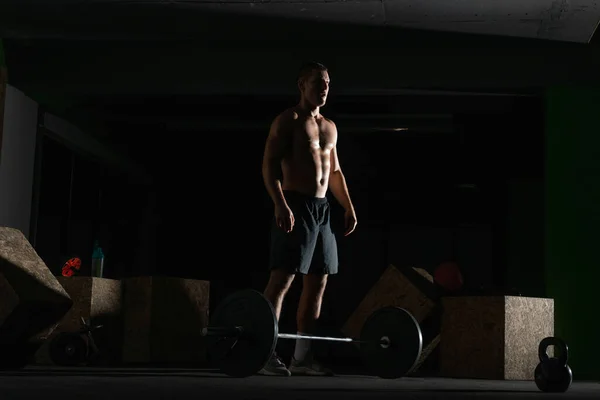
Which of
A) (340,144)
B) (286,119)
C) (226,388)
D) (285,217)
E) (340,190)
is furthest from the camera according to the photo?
(340,144)

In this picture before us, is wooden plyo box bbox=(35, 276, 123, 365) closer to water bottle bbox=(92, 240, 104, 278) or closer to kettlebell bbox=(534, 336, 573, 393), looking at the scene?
water bottle bbox=(92, 240, 104, 278)

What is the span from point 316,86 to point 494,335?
1.76 metres

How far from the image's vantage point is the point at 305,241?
398 centimetres

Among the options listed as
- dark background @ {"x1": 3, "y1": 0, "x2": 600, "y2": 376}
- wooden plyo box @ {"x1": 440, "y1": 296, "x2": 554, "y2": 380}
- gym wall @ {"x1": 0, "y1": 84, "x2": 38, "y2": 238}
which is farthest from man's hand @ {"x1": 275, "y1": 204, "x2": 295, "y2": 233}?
gym wall @ {"x1": 0, "y1": 84, "x2": 38, "y2": 238}

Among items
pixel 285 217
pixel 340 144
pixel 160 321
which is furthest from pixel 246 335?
pixel 340 144

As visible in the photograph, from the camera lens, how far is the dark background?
5516 millimetres

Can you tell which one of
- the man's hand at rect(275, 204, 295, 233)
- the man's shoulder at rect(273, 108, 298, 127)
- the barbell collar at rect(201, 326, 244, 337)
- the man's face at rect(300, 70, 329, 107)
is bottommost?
the barbell collar at rect(201, 326, 244, 337)

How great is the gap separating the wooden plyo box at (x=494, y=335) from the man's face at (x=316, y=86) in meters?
1.58

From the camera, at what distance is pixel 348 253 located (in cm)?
862

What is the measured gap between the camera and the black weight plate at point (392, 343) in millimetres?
3889

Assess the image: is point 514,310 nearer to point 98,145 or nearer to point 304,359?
point 304,359

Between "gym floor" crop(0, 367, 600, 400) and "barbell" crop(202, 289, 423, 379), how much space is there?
3.1 inches

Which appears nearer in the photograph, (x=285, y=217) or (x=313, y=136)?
(x=285, y=217)

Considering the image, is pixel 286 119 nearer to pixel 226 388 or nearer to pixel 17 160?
pixel 226 388
